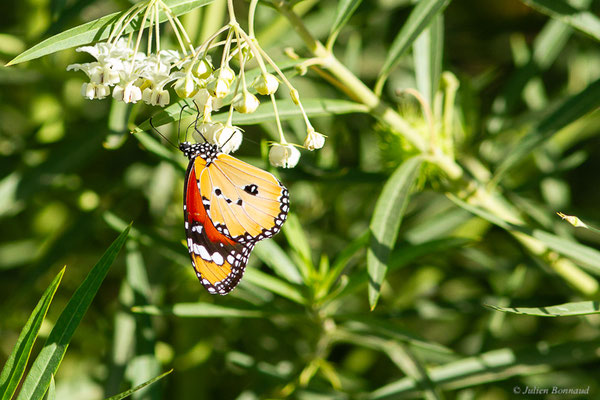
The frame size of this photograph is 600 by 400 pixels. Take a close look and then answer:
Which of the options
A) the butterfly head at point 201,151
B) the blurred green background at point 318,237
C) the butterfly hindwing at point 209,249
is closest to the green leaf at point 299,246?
the blurred green background at point 318,237

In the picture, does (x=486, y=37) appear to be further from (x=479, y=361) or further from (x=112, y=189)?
(x=112, y=189)

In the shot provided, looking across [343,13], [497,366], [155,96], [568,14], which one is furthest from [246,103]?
[497,366]

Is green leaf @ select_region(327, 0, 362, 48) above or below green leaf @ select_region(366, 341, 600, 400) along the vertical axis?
above

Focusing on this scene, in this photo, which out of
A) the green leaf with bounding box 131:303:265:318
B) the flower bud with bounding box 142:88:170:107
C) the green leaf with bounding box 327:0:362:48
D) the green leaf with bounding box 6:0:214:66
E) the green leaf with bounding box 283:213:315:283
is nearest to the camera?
the green leaf with bounding box 6:0:214:66

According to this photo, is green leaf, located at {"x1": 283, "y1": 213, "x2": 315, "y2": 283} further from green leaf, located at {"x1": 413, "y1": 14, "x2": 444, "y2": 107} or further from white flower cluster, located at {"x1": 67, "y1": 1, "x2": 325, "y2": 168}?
green leaf, located at {"x1": 413, "y1": 14, "x2": 444, "y2": 107}

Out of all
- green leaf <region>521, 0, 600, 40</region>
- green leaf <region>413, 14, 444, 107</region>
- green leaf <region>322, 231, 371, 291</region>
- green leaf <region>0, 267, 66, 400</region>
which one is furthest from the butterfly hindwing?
green leaf <region>521, 0, 600, 40</region>

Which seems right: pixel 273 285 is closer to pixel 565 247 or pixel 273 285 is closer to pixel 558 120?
pixel 565 247
